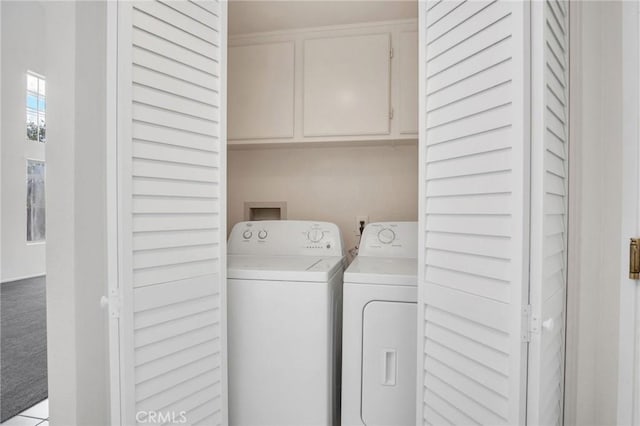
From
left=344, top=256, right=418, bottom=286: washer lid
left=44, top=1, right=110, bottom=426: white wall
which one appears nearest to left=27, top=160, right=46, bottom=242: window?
left=44, top=1, right=110, bottom=426: white wall

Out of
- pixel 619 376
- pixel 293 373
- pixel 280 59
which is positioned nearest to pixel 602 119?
pixel 619 376

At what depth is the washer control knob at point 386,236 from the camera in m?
2.04

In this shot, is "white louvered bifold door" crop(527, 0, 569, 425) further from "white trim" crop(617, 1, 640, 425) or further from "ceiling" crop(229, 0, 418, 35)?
"ceiling" crop(229, 0, 418, 35)

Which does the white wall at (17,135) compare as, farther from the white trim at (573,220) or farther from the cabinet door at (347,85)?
the white trim at (573,220)

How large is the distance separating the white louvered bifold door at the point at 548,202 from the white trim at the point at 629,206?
17cm

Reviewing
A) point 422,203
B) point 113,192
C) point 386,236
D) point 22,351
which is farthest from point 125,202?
point 22,351

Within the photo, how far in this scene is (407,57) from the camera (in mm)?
2066

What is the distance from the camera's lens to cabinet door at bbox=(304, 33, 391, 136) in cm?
210

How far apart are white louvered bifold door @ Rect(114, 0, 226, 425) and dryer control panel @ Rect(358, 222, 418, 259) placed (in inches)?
38.7

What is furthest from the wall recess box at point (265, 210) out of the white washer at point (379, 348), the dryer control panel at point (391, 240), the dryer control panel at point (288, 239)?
the white washer at point (379, 348)

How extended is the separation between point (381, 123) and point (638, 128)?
124cm

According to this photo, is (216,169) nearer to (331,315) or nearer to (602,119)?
(331,315)

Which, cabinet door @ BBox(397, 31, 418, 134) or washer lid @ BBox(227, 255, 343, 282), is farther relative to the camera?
cabinet door @ BBox(397, 31, 418, 134)

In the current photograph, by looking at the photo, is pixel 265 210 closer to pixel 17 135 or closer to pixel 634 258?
pixel 634 258
